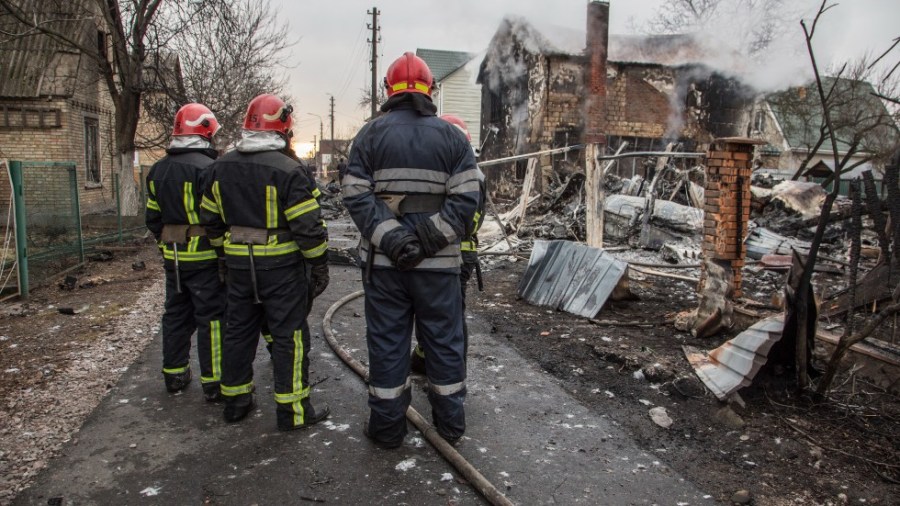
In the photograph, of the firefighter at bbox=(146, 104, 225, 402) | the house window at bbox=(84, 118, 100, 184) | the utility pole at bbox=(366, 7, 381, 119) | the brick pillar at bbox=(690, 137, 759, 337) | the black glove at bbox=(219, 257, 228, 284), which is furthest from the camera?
the utility pole at bbox=(366, 7, 381, 119)

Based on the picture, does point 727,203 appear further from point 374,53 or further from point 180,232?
point 374,53

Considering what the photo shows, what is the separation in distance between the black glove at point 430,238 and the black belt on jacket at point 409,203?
115mm

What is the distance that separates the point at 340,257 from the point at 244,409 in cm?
628

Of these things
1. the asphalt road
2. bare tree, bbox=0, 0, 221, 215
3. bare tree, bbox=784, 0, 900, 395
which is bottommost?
the asphalt road

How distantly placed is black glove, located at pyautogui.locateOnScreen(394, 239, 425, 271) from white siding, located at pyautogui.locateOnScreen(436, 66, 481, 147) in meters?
29.8

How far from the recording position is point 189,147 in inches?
153

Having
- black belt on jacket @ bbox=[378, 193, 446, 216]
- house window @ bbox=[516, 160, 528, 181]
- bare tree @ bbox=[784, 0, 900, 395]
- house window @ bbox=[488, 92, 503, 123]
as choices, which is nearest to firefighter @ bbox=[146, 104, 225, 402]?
black belt on jacket @ bbox=[378, 193, 446, 216]

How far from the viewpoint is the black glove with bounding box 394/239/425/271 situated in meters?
2.96

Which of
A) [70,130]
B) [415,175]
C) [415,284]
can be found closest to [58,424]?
[415,284]

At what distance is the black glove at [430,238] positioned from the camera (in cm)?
300

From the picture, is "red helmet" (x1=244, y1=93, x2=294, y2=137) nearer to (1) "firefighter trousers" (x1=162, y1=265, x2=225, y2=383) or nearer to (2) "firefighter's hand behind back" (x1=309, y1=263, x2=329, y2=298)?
(2) "firefighter's hand behind back" (x1=309, y1=263, x2=329, y2=298)

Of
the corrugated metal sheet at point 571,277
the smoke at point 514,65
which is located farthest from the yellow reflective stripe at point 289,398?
the smoke at point 514,65

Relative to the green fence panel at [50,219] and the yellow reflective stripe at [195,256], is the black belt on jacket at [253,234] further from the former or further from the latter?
the green fence panel at [50,219]

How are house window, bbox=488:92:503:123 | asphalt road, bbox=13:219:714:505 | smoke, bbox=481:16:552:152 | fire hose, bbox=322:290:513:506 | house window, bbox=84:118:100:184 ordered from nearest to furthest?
fire hose, bbox=322:290:513:506, asphalt road, bbox=13:219:714:505, house window, bbox=84:118:100:184, smoke, bbox=481:16:552:152, house window, bbox=488:92:503:123
